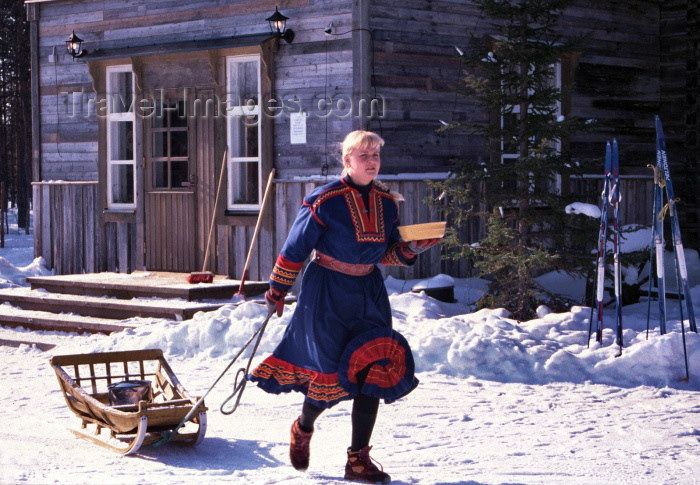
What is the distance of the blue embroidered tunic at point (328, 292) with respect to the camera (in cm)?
538

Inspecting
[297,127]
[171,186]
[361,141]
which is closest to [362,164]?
[361,141]

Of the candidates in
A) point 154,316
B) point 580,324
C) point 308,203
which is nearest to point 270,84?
point 154,316

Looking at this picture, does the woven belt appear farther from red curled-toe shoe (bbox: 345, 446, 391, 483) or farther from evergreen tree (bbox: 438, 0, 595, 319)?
evergreen tree (bbox: 438, 0, 595, 319)

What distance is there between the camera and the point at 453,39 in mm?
12305

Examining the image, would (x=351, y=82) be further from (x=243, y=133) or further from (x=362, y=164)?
(x=362, y=164)

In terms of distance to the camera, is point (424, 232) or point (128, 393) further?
point (128, 393)

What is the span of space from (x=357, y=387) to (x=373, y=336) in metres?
0.27

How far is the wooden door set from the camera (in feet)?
42.4

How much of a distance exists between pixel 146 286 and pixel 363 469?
6555 mm

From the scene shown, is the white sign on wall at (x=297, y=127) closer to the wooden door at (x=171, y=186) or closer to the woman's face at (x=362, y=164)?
the wooden door at (x=171, y=186)

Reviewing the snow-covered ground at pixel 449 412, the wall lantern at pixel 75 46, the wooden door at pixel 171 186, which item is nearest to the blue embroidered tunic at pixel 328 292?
the snow-covered ground at pixel 449 412

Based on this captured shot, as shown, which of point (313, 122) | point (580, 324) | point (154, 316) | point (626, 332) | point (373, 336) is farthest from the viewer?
point (313, 122)

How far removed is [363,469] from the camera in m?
5.25

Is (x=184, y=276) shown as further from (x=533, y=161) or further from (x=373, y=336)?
(x=373, y=336)
